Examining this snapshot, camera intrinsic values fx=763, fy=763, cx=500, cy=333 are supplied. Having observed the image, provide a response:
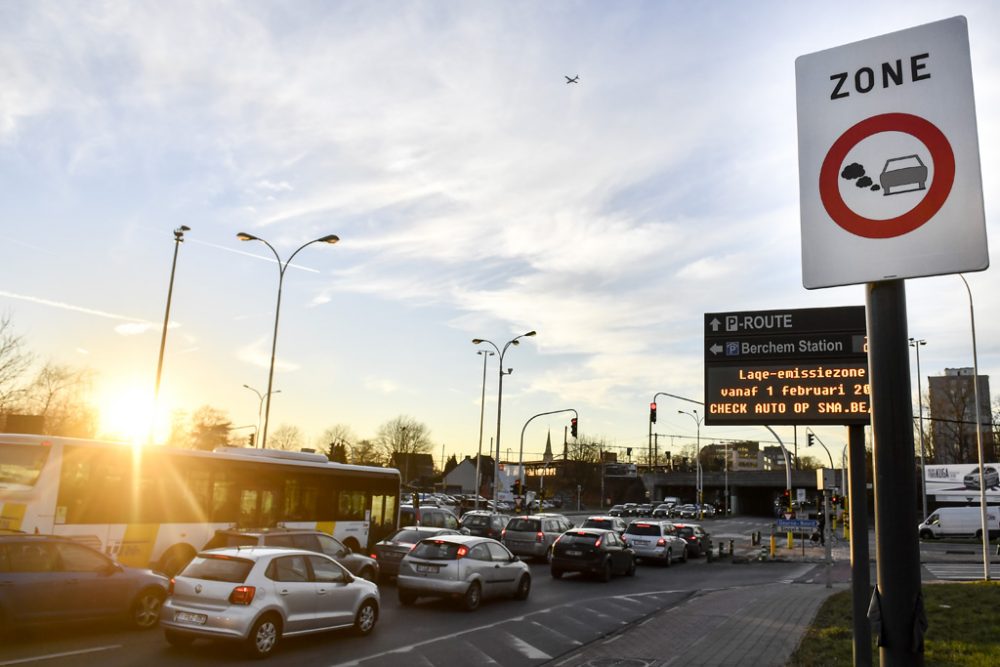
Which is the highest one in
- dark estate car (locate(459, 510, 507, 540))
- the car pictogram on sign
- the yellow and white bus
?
the car pictogram on sign

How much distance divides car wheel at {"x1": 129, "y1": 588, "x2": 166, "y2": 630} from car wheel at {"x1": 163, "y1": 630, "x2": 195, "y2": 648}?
134 centimetres

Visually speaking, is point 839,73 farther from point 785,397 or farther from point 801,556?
point 801,556

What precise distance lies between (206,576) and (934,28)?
11.5 m

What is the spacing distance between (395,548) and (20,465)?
945 centimetres

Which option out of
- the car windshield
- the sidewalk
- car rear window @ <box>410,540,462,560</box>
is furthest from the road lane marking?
the car windshield

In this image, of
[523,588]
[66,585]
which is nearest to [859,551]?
[66,585]

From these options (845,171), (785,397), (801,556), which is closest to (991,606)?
(785,397)

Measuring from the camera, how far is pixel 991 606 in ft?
51.1

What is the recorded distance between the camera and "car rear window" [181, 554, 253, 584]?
37.2 ft

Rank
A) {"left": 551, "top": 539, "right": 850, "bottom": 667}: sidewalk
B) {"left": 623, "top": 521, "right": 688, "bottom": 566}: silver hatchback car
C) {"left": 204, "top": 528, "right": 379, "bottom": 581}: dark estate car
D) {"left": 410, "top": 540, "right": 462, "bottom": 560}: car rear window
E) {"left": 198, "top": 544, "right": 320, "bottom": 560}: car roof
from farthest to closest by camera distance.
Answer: {"left": 623, "top": 521, "right": 688, "bottom": 566}: silver hatchback car, {"left": 410, "top": 540, "right": 462, "bottom": 560}: car rear window, {"left": 204, "top": 528, "right": 379, "bottom": 581}: dark estate car, {"left": 198, "top": 544, "right": 320, "bottom": 560}: car roof, {"left": 551, "top": 539, "right": 850, "bottom": 667}: sidewalk

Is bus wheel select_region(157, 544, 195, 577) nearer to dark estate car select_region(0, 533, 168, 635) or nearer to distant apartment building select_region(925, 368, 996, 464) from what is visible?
dark estate car select_region(0, 533, 168, 635)

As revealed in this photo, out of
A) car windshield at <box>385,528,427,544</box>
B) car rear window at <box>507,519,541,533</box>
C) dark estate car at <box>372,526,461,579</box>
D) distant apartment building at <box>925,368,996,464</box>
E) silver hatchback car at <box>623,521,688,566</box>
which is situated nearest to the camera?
dark estate car at <box>372,526,461,579</box>

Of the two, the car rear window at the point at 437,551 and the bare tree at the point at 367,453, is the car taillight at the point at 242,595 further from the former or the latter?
the bare tree at the point at 367,453

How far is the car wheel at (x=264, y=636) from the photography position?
36.1ft
